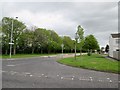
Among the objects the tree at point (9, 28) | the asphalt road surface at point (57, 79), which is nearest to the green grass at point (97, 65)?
the asphalt road surface at point (57, 79)

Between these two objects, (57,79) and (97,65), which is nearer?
(57,79)

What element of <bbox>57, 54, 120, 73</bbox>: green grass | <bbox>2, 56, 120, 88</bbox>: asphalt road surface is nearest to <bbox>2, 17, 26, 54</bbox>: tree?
<bbox>57, 54, 120, 73</bbox>: green grass

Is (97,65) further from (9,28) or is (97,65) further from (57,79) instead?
(9,28)

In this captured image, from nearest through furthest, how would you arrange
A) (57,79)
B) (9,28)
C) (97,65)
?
(57,79) < (97,65) < (9,28)

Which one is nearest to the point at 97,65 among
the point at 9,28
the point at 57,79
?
the point at 57,79

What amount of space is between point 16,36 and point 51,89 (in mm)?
47362

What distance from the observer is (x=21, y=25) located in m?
53.0

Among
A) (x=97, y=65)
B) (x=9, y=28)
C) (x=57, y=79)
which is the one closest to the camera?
(x=57, y=79)

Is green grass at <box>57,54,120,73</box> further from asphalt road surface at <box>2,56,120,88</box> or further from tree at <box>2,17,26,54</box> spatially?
tree at <box>2,17,26,54</box>

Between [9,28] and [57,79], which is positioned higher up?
[9,28]

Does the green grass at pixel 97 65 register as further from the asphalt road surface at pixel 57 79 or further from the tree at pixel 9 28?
the tree at pixel 9 28

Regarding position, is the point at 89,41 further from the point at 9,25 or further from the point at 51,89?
the point at 51,89

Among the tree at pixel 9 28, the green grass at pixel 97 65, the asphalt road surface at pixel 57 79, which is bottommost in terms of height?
the green grass at pixel 97 65

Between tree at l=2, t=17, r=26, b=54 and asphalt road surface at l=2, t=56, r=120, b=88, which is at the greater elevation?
tree at l=2, t=17, r=26, b=54
